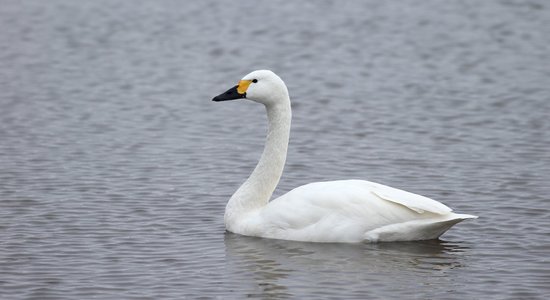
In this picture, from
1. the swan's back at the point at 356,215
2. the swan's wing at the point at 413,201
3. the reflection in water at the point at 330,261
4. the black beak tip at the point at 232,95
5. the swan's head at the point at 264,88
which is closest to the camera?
the reflection in water at the point at 330,261

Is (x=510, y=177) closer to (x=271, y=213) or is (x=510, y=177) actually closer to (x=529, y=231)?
(x=529, y=231)

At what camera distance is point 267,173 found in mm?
11094

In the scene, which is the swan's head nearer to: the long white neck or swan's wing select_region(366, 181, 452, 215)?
the long white neck

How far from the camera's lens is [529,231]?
10.6m

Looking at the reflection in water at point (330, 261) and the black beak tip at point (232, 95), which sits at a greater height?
the black beak tip at point (232, 95)

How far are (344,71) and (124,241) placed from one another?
384 inches

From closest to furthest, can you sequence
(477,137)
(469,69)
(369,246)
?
(369,246) → (477,137) → (469,69)

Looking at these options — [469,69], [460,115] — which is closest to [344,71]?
[469,69]

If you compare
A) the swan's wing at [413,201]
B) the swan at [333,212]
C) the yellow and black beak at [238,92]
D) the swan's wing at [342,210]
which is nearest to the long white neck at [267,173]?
the swan at [333,212]

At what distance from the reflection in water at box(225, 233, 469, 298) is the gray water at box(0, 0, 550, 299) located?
29 mm

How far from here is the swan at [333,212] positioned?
10.2 meters

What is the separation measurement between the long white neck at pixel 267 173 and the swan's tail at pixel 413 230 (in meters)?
1.20

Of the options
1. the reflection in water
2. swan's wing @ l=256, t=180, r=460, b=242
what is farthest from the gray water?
swan's wing @ l=256, t=180, r=460, b=242

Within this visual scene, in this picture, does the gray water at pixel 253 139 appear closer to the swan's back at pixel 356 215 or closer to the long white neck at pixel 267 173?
the swan's back at pixel 356 215
